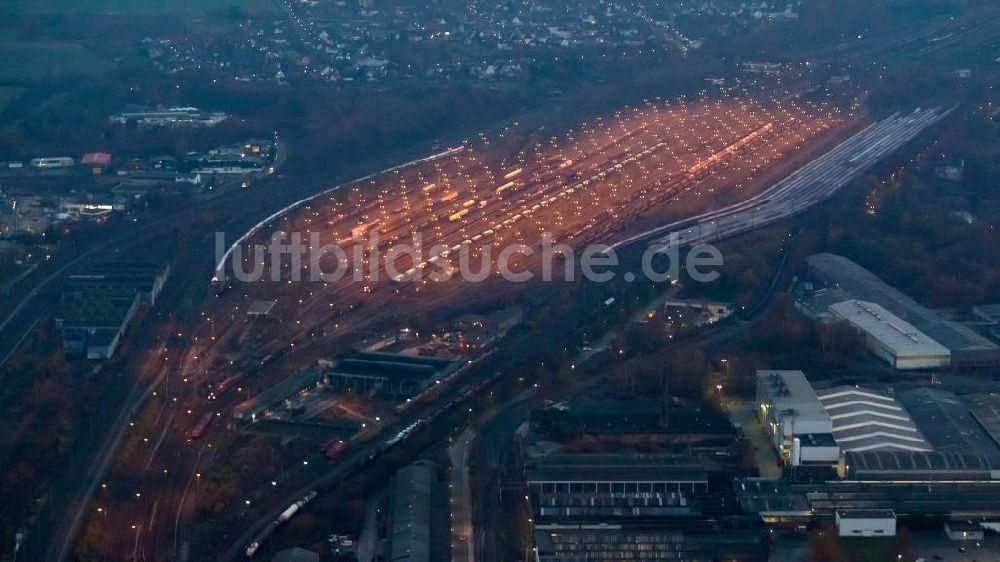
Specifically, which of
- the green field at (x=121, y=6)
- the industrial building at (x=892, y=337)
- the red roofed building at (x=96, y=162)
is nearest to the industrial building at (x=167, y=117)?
the red roofed building at (x=96, y=162)

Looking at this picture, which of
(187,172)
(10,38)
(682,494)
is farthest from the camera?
(10,38)

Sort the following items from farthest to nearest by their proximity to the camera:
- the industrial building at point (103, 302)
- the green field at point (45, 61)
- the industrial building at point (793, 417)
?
the green field at point (45, 61), the industrial building at point (103, 302), the industrial building at point (793, 417)

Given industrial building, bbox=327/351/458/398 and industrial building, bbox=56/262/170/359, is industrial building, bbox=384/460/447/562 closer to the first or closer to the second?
industrial building, bbox=327/351/458/398

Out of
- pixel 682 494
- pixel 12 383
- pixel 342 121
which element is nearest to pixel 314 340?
pixel 12 383

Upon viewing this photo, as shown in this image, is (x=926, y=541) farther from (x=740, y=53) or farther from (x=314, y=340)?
(x=740, y=53)

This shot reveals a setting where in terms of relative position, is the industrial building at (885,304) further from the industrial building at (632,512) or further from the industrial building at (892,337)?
the industrial building at (632,512)

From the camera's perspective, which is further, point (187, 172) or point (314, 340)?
point (187, 172)

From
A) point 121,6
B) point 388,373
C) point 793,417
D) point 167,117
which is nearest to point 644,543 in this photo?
point 793,417
